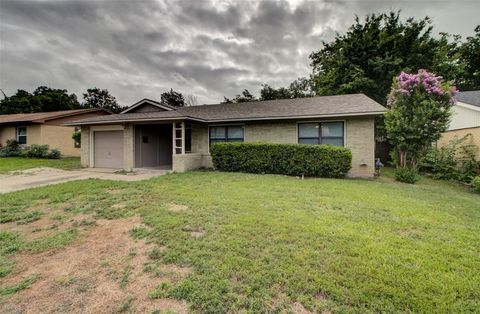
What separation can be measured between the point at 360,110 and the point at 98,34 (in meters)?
14.4

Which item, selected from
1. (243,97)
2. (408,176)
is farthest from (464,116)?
(243,97)

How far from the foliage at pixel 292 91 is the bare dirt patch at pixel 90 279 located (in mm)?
33026

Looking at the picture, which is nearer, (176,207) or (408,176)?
(176,207)

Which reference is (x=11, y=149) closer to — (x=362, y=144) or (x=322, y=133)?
(x=322, y=133)

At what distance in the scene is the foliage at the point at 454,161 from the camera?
33.6 feet

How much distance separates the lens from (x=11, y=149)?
1806 cm

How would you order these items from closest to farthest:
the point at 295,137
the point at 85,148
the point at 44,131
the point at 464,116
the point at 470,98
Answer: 1. the point at 295,137
2. the point at 85,148
3. the point at 464,116
4. the point at 470,98
5. the point at 44,131

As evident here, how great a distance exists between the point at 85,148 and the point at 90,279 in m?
13.0

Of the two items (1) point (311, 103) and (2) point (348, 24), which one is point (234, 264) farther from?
(2) point (348, 24)

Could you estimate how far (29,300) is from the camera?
2.36 m

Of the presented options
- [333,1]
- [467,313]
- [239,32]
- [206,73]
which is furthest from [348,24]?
[467,313]

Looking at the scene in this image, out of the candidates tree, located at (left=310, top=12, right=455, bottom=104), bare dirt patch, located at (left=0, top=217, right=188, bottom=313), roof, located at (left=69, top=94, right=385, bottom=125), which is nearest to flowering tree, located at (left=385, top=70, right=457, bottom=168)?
roof, located at (left=69, top=94, right=385, bottom=125)

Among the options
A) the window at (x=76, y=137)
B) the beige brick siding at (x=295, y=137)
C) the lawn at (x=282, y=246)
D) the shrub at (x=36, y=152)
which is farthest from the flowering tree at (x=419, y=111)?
the shrub at (x=36, y=152)

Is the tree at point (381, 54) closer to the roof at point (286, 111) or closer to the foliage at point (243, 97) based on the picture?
the roof at point (286, 111)
